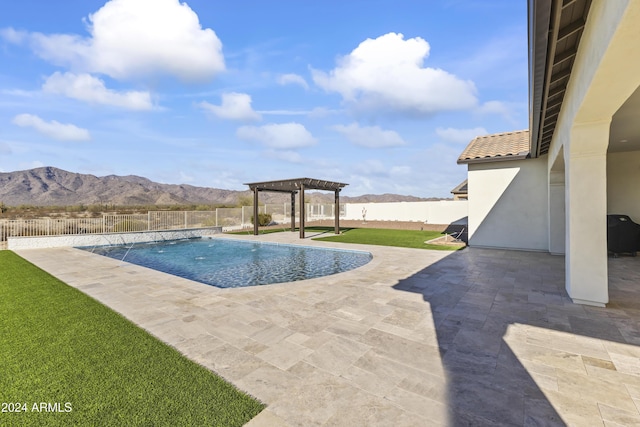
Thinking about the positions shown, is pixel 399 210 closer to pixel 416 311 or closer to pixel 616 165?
pixel 616 165

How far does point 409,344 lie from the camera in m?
3.12

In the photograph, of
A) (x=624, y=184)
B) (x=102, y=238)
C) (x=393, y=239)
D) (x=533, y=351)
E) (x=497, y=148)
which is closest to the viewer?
(x=533, y=351)

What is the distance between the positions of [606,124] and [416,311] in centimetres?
391

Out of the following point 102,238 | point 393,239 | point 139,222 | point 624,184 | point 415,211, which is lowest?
point 393,239

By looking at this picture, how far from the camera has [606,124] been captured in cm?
409

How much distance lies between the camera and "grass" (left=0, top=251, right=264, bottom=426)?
1984 mm

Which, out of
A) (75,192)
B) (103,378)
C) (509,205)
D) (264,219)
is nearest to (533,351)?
(103,378)

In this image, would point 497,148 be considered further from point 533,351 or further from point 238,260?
point 238,260

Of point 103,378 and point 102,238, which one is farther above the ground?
point 102,238

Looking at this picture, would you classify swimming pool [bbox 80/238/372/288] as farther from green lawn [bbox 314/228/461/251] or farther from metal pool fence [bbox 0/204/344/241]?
green lawn [bbox 314/228/461/251]

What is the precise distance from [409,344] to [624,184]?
10.3 m

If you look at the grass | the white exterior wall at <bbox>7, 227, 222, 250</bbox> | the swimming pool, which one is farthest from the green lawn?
the grass

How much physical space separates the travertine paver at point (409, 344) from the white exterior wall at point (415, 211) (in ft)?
50.8

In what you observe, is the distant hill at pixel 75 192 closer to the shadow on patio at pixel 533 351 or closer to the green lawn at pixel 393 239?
the green lawn at pixel 393 239
